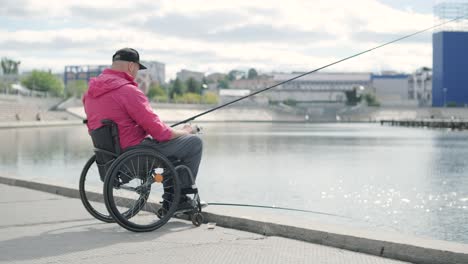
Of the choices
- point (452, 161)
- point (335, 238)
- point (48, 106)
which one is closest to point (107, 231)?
point (335, 238)

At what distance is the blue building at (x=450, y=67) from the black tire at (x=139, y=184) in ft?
457

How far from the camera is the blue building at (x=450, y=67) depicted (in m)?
138

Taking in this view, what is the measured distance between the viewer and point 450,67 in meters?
140

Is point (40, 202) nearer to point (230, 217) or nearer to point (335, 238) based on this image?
point (230, 217)

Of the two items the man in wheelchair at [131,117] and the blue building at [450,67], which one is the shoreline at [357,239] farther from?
the blue building at [450,67]

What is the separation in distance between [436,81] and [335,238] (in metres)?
147

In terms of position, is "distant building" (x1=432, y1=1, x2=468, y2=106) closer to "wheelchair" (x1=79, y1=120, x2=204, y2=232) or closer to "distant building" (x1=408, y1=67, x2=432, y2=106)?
"distant building" (x1=408, y1=67, x2=432, y2=106)

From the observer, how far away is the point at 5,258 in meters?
4.38

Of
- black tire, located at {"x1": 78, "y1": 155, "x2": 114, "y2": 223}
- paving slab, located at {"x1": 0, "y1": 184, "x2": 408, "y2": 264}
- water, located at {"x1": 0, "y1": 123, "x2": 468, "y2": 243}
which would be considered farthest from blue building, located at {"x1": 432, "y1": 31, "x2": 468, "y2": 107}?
paving slab, located at {"x1": 0, "y1": 184, "x2": 408, "y2": 264}

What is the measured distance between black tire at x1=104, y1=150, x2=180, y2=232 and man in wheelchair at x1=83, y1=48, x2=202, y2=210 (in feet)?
0.40

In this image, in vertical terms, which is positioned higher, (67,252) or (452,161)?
(67,252)

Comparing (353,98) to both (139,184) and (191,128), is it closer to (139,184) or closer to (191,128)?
(191,128)

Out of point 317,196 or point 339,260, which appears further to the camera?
point 317,196

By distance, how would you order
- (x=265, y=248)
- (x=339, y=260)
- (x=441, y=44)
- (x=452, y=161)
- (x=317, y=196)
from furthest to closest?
(x=441, y=44)
(x=452, y=161)
(x=317, y=196)
(x=265, y=248)
(x=339, y=260)
